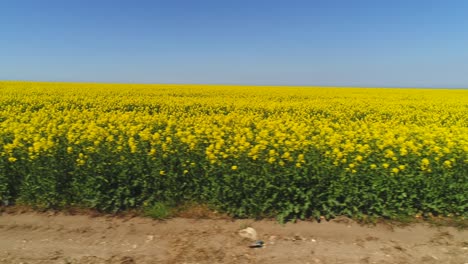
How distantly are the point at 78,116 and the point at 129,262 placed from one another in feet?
19.3

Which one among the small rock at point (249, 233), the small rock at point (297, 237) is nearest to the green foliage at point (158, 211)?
the small rock at point (249, 233)

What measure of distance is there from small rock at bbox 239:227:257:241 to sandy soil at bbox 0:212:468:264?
0.20ft

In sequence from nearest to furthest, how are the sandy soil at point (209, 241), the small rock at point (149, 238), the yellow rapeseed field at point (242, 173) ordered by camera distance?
1. the sandy soil at point (209, 241)
2. the small rock at point (149, 238)
3. the yellow rapeseed field at point (242, 173)

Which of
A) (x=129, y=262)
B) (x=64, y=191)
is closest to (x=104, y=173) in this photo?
(x=64, y=191)

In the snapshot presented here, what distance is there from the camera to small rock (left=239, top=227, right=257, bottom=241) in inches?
133

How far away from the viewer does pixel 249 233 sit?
3449 mm

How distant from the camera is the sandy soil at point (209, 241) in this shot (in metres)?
2.98

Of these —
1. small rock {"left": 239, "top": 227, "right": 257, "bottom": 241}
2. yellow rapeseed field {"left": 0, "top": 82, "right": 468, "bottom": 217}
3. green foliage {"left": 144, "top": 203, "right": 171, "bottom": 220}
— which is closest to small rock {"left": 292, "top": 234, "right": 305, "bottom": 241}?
yellow rapeseed field {"left": 0, "top": 82, "right": 468, "bottom": 217}

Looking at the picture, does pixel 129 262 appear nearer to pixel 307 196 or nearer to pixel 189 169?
pixel 189 169

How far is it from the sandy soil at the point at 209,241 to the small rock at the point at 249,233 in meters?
0.06

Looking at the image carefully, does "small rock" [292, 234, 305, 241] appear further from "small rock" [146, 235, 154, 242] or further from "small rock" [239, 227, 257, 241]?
"small rock" [146, 235, 154, 242]

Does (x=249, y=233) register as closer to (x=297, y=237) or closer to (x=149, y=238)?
(x=297, y=237)

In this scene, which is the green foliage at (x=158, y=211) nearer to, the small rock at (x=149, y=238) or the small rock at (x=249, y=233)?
the small rock at (x=149, y=238)

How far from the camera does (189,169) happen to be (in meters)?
4.00
